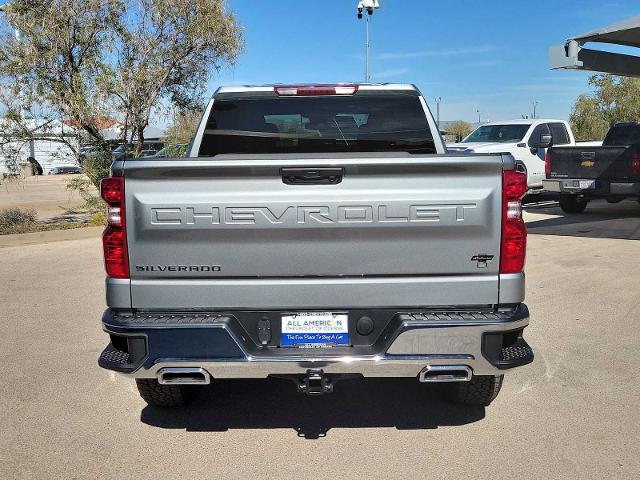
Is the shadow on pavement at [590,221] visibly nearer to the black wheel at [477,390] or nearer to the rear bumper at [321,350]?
the black wheel at [477,390]

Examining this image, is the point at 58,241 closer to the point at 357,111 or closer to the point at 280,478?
the point at 357,111

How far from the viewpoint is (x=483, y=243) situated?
351 cm

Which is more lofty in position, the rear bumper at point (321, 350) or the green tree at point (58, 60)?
the green tree at point (58, 60)

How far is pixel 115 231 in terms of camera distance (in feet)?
11.7

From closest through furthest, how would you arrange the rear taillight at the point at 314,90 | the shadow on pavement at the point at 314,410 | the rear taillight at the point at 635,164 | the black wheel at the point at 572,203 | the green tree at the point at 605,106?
the shadow on pavement at the point at 314,410
the rear taillight at the point at 314,90
the rear taillight at the point at 635,164
the black wheel at the point at 572,203
the green tree at the point at 605,106

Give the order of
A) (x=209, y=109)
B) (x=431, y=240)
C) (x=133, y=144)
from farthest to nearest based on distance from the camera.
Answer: (x=133, y=144) < (x=209, y=109) < (x=431, y=240)

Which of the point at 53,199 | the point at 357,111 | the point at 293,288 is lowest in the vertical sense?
the point at 53,199

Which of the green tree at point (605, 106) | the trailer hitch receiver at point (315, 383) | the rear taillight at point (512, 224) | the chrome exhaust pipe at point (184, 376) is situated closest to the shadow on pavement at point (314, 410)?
the trailer hitch receiver at point (315, 383)

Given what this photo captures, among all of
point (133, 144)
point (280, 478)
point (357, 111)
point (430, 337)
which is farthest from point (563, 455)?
point (133, 144)

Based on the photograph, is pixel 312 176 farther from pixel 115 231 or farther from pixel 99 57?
pixel 99 57

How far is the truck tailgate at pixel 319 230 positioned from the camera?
349 centimetres

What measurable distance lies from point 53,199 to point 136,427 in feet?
71.4

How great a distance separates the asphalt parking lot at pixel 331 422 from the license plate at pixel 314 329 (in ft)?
2.20

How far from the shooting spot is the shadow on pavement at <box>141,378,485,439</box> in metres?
4.27
